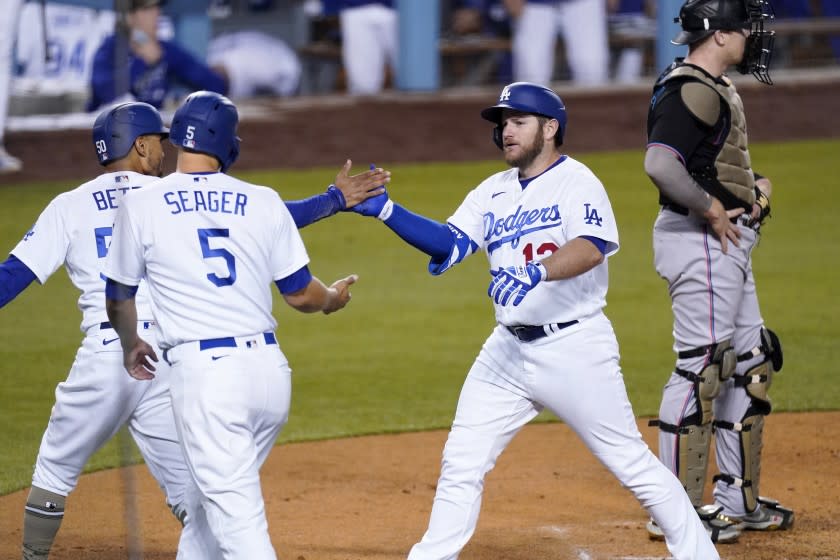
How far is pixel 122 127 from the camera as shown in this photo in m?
4.72

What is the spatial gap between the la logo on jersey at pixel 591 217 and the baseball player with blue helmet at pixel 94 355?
77 centimetres

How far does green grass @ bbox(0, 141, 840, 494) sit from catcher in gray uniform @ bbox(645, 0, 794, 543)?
2325 millimetres

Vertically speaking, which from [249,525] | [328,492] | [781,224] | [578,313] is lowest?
[781,224]

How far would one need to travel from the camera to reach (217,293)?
3.84 meters

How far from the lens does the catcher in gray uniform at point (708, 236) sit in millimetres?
5000

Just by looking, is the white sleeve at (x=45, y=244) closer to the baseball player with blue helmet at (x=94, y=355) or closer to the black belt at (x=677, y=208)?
the baseball player with blue helmet at (x=94, y=355)

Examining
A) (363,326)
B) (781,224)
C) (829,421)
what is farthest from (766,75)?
(781,224)

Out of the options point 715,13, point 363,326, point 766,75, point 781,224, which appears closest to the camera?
point 715,13

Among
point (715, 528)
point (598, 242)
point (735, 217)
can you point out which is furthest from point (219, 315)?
point (715, 528)

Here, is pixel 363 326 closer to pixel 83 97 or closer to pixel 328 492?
pixel 328 492

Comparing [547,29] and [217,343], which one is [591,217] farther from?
[547,29]

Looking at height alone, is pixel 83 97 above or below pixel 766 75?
below

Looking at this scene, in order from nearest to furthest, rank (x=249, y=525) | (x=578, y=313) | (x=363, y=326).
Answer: (x=249, y=525)
(x=578, y=313)
(x=363, y=326)

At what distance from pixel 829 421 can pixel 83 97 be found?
1223 centimetres
